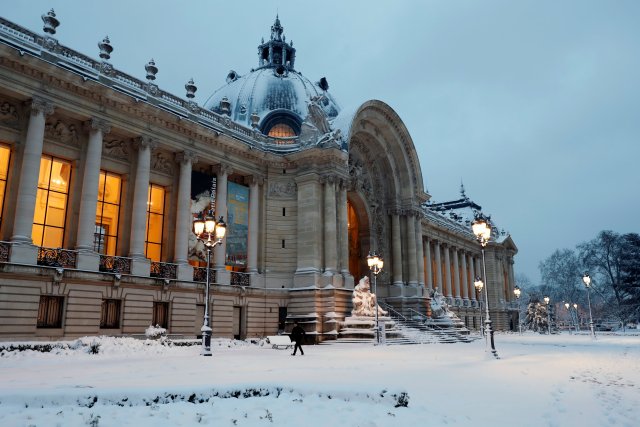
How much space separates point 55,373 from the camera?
476 inches

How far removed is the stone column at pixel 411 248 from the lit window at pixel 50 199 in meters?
26.9

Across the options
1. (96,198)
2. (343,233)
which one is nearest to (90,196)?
(96,198)

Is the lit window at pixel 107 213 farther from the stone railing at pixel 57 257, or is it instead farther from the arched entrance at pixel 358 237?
A: the arched entrance at pixel 358 237

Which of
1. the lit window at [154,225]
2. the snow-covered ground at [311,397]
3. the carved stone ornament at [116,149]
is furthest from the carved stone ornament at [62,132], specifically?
the snow-covered ground at [311,397]

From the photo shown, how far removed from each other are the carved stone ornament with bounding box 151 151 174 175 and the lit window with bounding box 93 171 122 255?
85.5 inches

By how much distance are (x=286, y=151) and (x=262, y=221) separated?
208 inches

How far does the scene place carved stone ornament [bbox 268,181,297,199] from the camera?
34250 mm

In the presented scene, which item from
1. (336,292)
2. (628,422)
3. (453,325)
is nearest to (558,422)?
(628,422)

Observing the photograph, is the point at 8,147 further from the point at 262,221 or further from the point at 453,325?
the point at 453,325

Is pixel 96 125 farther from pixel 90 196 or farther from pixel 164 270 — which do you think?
pixel 164 270

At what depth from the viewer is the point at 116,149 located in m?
26.8

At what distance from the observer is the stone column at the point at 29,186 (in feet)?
68.5

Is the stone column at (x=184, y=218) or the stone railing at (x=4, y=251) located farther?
the stone column at (x=184, y=218)

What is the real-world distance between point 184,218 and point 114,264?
5.20 m
